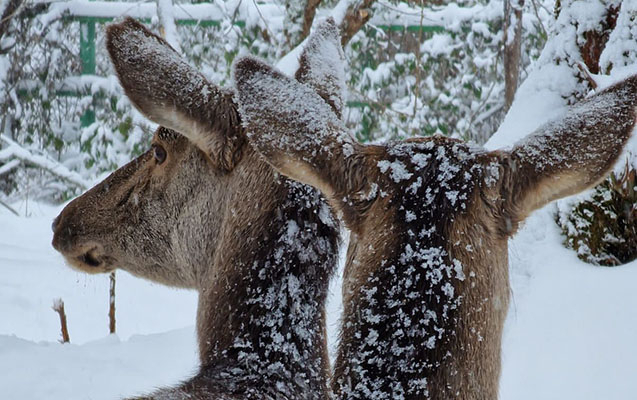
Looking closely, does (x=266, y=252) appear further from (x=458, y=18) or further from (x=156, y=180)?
(x=458, y=18)

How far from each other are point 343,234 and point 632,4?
2.62 metres

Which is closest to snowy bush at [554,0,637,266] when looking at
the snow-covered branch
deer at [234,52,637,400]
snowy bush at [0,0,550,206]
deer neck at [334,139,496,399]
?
deer at [234,52,637,400]

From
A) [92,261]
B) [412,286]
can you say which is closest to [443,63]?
[92,261]

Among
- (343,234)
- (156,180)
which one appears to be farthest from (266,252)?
(156,180)

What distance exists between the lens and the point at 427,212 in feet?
6.82

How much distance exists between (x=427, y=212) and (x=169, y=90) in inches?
37.4

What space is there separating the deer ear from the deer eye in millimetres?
936

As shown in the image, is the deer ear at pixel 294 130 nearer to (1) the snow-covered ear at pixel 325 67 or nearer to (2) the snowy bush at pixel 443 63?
(1) the snow-covered ear at pixel 325 67

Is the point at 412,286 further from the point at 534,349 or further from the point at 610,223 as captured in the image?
the point at 610,223

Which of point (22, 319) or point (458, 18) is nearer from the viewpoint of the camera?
point (22, 319)

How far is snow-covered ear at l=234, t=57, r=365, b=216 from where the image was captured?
208cm

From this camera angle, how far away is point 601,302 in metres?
4.21

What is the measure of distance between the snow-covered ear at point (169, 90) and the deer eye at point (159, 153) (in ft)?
0.76

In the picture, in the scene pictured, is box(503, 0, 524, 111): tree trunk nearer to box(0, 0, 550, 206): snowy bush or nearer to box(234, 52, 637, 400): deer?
box(0, 0, 550, 206): snowy bush
